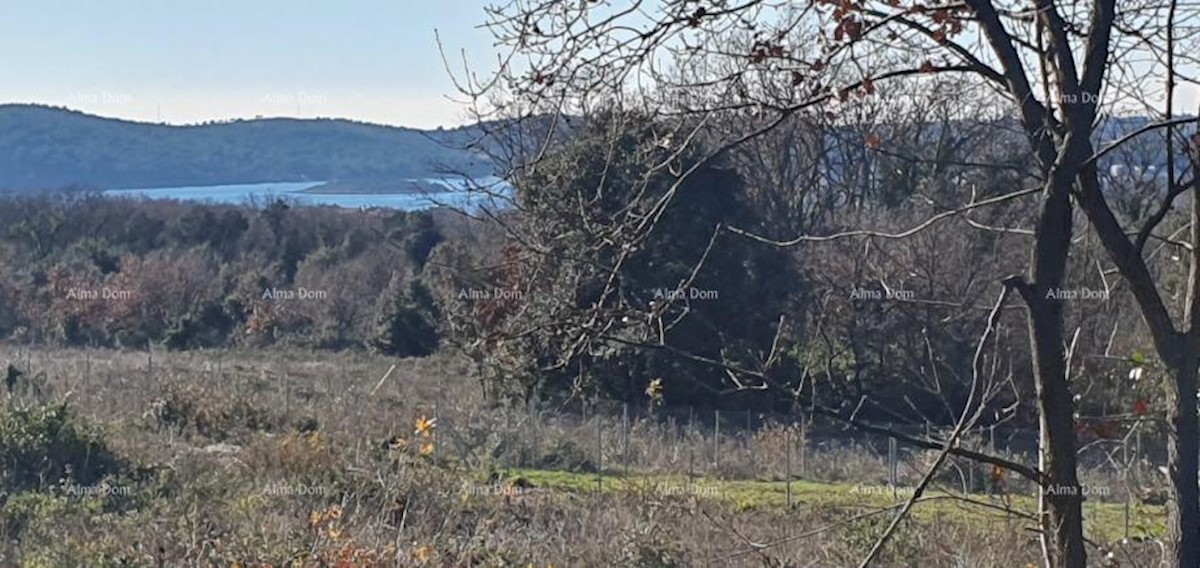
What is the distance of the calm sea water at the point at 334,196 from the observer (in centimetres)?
470

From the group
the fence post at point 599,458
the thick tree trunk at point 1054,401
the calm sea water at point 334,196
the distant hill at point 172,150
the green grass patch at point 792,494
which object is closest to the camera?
the thick tree trunk at point 1054,401

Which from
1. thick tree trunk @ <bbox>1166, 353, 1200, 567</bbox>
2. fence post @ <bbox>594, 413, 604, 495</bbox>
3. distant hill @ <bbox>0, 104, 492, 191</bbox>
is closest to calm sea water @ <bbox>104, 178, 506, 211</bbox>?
distant hill @ <bbox>0, 104, 492, 191</bbox>

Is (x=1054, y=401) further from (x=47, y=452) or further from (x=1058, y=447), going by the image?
(x=47, y=452)

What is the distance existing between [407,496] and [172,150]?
70969mm

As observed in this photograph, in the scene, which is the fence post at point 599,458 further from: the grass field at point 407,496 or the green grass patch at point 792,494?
the grass field at point 407,496

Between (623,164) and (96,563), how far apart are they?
424cm

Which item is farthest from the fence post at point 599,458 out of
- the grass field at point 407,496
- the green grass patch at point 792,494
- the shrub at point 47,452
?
the shrub at point 47,452

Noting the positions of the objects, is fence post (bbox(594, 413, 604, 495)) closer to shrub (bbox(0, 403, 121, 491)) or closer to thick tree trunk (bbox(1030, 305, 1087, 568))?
shrub (bbox(0, 403, 121, 491))

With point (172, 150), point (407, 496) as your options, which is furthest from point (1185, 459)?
point (172, 150)

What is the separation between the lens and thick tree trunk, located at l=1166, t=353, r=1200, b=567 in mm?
3924

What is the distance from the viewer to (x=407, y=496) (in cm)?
938

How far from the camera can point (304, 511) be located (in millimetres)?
9117

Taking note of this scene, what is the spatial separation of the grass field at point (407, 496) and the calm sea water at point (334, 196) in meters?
1.45

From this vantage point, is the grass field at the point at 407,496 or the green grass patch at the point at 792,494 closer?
the grass field at the point at 407,496
